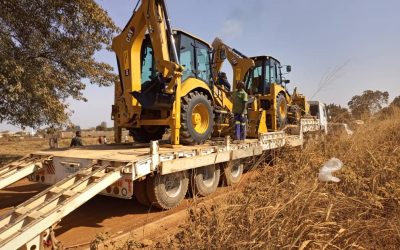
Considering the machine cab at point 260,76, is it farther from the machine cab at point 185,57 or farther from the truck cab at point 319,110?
the truck cab at point 319,110

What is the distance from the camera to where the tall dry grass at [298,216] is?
2910 millimetres

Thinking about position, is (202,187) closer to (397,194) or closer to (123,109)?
(123,109)

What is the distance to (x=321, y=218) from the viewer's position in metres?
3.13

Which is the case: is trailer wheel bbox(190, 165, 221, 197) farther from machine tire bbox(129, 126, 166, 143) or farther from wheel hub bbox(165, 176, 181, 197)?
machine tire bbox(129, 126, 166, 143)

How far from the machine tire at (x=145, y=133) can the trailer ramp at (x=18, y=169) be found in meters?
2.78

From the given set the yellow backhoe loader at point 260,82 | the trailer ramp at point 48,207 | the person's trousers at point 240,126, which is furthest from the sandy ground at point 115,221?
the yellow backhoe loader at point 260,82

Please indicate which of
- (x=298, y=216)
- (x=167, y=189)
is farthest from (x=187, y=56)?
(x=298, y=216)

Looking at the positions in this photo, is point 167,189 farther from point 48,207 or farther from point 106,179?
point 48,207

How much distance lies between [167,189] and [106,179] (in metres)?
1.59

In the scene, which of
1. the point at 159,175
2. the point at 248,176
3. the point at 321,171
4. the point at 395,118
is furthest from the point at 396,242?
the point at 395,118

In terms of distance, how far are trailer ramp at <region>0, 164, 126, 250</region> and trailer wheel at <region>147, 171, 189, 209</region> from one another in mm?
921

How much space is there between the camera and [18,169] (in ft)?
19.4

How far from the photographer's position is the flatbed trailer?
145 inches

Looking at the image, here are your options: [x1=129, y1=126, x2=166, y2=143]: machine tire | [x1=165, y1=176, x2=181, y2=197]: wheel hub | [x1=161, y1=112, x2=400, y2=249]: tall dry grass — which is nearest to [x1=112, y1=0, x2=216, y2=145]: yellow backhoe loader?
[x1=129, y1=126, x2=166, y2=143]: machine tire
